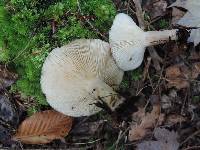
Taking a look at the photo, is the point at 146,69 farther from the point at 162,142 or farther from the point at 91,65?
the point at 162,142

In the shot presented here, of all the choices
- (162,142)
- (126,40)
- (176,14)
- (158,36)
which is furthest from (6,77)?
(176,14)

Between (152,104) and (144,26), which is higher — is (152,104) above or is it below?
below

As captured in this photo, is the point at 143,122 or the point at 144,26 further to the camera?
the point at 144,26

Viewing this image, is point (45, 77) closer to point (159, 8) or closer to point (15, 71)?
point (15, 71)

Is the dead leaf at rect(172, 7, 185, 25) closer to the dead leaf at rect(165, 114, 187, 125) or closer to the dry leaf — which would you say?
the dry leaf

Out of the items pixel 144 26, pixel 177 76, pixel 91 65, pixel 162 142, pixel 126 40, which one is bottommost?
pixel 162 142

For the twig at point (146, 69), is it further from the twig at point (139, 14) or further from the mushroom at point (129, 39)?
the twig at point (139, 14)

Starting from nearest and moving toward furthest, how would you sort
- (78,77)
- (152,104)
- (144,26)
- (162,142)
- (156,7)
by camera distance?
(162,142), (78,77), (152,104), (144,26), (156,7)
